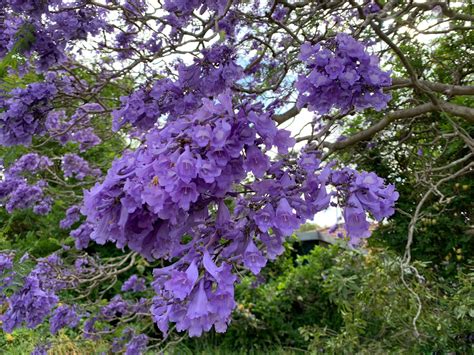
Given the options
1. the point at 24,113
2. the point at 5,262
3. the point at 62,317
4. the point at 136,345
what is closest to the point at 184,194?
the point at 24,113

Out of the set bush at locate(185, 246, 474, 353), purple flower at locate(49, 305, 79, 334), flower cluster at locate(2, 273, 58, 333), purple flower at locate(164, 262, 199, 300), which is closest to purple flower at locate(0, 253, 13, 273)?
flower cluster at locate(2, 273, 58, 333)

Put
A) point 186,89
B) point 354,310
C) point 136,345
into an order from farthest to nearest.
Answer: point 354,310 < point 136,345 < point 186,89

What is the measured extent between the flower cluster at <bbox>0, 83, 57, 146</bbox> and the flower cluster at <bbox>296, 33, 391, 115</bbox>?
1422 mm

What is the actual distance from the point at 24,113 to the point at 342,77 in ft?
5.18

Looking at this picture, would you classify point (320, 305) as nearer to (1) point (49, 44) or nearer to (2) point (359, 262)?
(2) point (359, 262)

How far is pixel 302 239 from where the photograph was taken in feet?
33.3

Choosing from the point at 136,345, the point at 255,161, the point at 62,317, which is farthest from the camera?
the point at 136,345

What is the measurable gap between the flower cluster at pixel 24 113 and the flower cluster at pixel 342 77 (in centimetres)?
142

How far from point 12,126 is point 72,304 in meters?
2.15

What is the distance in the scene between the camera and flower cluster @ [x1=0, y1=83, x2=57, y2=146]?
2246mm

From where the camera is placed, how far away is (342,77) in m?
1.38

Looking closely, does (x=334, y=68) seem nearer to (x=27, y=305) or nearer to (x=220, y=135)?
(x=220, y=135)

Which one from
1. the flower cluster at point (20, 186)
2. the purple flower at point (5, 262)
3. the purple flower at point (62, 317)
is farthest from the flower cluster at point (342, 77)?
the flower cluster at point (20, 186)

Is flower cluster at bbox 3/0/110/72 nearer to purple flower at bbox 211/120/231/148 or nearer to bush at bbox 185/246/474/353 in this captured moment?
purple flower at bbox 211/120/231/148
